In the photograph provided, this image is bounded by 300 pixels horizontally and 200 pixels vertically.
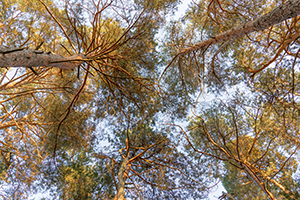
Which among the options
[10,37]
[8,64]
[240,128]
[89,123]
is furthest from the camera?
[89,123]

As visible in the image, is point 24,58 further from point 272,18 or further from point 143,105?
point 143,105

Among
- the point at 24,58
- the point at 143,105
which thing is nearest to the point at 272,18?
the point at 24,58

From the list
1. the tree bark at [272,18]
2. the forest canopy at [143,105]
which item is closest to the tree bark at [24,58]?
the forest canopy at [143,105]

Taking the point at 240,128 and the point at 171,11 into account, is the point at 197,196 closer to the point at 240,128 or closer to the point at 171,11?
the point at 240,128

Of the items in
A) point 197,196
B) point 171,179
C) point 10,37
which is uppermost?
point 10,37

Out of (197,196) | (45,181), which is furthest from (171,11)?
(45,181)

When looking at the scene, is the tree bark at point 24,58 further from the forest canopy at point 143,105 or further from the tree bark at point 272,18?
the tree bark at point 272,18

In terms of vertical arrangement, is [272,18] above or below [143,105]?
below

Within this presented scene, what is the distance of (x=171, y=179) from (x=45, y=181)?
464 centimetres

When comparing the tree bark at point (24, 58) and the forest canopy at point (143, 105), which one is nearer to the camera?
the tree bark at point (24, 58)

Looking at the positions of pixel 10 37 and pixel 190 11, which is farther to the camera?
pixel 190 11

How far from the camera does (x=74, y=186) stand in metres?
4.68

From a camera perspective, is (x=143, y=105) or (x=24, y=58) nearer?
(x=24, y=58)

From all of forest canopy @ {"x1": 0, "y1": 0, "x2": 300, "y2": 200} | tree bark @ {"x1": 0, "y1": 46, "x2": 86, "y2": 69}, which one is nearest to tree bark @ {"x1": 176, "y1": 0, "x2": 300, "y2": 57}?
forest canopy @ {"x1": 0, "y1": 0, "x2": 300, "y2": 200}
